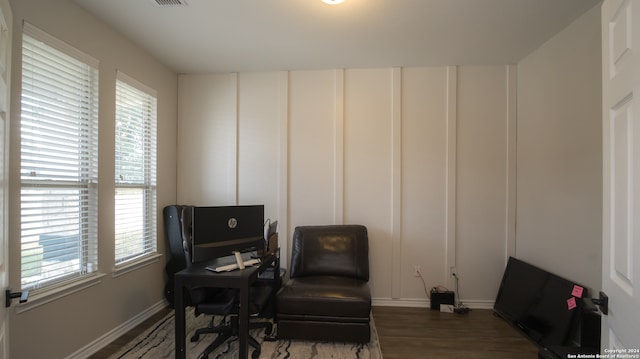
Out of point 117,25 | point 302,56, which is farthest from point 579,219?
point 117,25

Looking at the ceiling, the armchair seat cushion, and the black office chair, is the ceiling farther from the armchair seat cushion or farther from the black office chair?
the armchair seat cushion

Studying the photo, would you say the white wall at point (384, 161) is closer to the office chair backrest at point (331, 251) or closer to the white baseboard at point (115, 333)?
the office chair backrest at point (331, 251)

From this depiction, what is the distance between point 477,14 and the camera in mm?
2156

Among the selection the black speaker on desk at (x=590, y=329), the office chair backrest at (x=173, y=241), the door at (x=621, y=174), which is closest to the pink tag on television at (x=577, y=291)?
the black speaker on desk at (x=590, y=329)

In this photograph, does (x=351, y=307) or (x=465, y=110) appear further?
(x=465, y=110)

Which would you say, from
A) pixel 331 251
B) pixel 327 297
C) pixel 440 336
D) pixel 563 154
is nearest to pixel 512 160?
pixel 563 154

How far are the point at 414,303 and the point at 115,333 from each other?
299cm

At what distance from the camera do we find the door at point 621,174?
2.91 feet

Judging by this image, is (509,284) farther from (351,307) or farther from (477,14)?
Answer: (477,14)

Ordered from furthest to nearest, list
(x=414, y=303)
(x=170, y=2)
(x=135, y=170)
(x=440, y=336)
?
1. (x=414, y=303)
2. (x=135, y=170)
3. (x=440, y=336)
4. (x=170, y=2)

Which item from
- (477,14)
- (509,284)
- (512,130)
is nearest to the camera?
(477,14)

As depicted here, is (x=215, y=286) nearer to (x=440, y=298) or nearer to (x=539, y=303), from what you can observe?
(x=440, y=298)

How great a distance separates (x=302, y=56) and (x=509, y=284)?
3265mm

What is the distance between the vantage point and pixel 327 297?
2.38m
